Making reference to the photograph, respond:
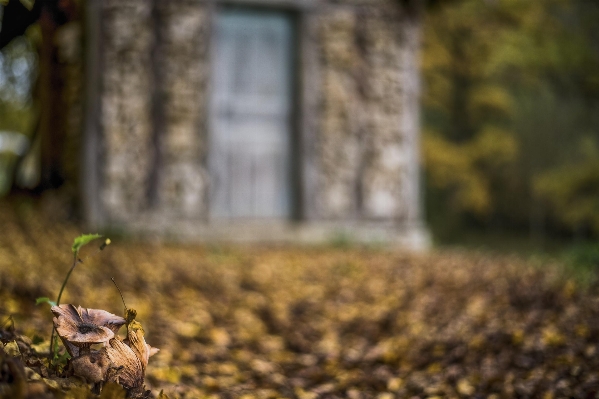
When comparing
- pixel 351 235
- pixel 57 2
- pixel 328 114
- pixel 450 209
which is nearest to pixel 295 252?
pixel 351 235

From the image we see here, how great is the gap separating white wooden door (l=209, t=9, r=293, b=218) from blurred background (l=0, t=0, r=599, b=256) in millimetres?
3722

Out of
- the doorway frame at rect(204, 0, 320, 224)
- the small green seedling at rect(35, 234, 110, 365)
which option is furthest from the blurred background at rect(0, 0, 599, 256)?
the small green seedling at rect(35, 234, 110, 365)

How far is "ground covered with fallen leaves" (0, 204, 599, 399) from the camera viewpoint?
2498 mm

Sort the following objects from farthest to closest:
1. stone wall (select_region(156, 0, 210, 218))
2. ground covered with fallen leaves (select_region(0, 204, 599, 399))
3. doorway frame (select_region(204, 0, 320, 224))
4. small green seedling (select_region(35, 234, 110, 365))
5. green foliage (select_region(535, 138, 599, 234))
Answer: green foliage (select_region(535, 138, 599, 234)), doorway frame (select_region(204, 0, 320, 224)), stone wall (select_region(156, 0, 210, 218)), ground covered with fallen leaves (select_region(0, 204, 599, 399)), small green seedling (select_region(35, 234, 110, 365))

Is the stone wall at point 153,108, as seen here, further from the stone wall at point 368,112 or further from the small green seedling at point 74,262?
the small green seedling at point 74,262

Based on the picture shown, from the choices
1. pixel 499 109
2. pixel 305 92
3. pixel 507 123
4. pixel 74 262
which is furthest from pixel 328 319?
pixel 507 123

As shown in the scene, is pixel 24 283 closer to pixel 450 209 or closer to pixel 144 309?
pixel 144 309

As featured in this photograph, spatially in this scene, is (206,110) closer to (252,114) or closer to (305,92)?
(252,114)

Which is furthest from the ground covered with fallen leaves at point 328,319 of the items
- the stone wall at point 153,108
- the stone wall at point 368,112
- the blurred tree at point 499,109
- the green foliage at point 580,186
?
the blurred tree at point 499,109

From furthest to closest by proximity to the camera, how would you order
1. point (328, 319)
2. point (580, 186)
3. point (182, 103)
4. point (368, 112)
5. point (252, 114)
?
1. point (580, 186)
2. point (368, 112)
3. point (252, 114)
4. point (182, 103)
5. point (328, 319)

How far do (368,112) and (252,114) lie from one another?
49.8 inches

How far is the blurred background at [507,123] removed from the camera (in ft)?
34.5

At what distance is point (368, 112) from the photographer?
7.18 metres

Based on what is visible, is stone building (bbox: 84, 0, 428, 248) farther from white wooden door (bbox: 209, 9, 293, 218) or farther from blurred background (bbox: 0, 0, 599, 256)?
blurred background (bbox: 0, 0, 599, 256)
